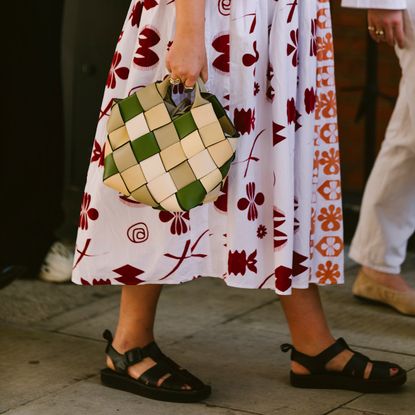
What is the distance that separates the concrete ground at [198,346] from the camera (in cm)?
339

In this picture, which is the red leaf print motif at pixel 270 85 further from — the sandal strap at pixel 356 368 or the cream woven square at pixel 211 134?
the sandal strap at pixel 356 368

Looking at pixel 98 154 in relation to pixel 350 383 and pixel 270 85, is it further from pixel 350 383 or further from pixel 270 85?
pixel 350 383

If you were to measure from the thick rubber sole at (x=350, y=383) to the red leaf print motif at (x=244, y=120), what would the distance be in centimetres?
79

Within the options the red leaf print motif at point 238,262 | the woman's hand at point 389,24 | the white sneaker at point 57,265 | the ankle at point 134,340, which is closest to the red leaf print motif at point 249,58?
the red leaf print motif at point 238,262

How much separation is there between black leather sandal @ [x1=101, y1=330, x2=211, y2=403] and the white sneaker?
127cm

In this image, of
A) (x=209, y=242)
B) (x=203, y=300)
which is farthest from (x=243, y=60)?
(x=203, y=300)

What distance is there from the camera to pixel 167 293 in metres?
4.65

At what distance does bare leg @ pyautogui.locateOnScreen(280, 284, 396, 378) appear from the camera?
11.4ft

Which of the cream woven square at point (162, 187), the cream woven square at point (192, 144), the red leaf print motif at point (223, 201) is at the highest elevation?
the cream woven square at point (192, 144)

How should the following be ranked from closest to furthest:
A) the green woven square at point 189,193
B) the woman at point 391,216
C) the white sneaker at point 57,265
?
1. the green woven square at point 189,193
2. the woman at point 391,216
3. the white sneaker at point 57,265

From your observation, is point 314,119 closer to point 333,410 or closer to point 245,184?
point 245,184

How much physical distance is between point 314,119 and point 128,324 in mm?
834

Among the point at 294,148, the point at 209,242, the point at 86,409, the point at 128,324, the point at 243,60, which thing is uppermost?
the point at 243,60

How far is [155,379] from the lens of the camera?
345 centimetres
